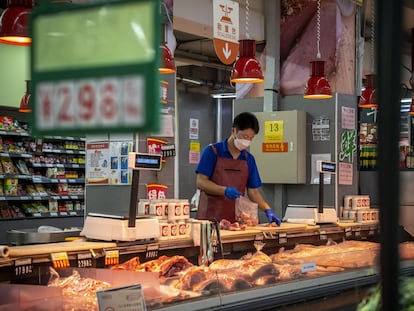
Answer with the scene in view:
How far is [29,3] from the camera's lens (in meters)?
4.16

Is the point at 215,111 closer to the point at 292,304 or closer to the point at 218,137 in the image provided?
the point at 218,137

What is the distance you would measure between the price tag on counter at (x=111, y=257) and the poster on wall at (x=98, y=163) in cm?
297

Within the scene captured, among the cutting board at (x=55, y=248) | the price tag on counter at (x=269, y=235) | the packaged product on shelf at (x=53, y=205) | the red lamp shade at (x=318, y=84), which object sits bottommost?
the packaged product on shelf at (x=53, y=205)

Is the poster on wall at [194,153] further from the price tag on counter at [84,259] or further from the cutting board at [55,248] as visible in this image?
the price tag on counter at [84,259]

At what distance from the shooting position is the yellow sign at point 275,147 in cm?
863

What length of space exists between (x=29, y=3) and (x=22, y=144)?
6.61m

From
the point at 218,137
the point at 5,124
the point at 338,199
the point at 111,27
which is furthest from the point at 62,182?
the point at 111,27

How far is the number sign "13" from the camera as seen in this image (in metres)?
1.17

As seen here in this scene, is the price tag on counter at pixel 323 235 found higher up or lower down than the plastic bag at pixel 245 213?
lower down

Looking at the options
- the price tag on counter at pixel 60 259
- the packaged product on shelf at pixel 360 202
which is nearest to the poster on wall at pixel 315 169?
the packaged product on shelf at pixel 360 202

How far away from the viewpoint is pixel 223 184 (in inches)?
236

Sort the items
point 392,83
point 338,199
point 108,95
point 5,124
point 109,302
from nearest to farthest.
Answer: point 392,83, point 108,95, point 109,302, point 338,199, point 5,124

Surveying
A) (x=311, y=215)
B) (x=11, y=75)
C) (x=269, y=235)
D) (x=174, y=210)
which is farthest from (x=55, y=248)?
(x=11, y=75)

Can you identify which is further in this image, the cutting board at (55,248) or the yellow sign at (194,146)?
the yellow sign at (194,146)
